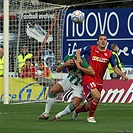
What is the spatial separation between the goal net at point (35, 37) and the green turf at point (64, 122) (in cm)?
433

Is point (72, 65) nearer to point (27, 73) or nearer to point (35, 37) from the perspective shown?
point (27, 73)

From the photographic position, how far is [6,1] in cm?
2431

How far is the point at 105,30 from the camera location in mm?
32375

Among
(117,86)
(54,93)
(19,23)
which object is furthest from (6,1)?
(54,93)

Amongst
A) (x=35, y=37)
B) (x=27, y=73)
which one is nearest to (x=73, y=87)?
(x=27, y=73)

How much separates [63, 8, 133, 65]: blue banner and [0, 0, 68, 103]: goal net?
14.6 feet

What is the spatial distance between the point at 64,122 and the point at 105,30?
15851 mm

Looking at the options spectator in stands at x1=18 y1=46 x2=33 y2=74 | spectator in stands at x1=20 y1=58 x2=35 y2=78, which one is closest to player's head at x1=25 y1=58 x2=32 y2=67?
spectator in stands at x1=20 y1=58 x2=35 y2=78

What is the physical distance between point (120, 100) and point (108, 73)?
115 inches

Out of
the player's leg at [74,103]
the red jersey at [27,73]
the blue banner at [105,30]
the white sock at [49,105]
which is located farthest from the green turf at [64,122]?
the blue banner at [105,30]

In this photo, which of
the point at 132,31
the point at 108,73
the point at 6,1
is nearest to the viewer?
the point at 6,1

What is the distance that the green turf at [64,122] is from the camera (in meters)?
14.6

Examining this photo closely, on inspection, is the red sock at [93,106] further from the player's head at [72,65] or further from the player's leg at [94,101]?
the player's head at [72,65]

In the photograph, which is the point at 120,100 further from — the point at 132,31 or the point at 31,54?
the point at 132,31
